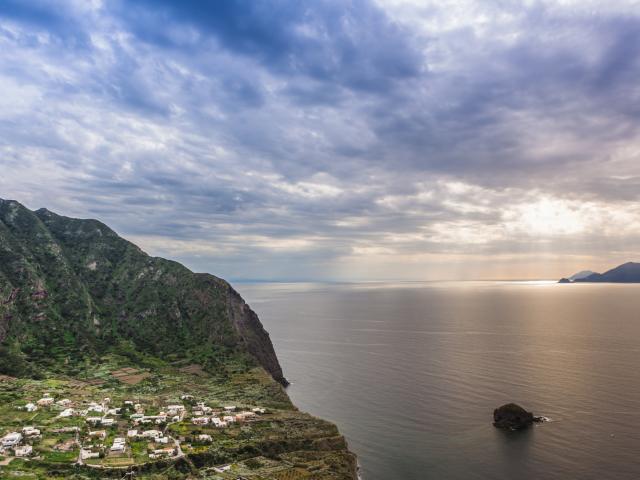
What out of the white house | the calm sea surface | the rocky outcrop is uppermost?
the rocky outcrop

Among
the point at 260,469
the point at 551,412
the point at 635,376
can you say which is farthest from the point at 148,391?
the point at 635,376

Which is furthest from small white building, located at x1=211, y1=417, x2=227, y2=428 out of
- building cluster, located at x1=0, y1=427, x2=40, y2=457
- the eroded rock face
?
the eroded rock face

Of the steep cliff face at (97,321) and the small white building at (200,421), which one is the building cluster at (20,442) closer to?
the small white building at (200,421)

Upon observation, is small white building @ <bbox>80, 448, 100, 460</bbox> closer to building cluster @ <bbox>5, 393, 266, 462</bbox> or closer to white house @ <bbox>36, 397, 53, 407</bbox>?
building cluster @ <bbox>5, 393, 266, 462</bbox>

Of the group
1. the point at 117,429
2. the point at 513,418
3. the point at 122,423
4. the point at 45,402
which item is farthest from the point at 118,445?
the point at 513,418

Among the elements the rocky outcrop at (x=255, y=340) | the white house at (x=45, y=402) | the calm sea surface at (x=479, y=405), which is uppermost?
the rocky outcrop at (x=255, y=340)

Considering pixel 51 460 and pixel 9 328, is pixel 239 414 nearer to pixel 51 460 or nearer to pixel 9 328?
pixel 51 460

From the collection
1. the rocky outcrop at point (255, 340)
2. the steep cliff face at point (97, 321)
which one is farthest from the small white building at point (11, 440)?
the rocky outcrop at point (255, 340)
